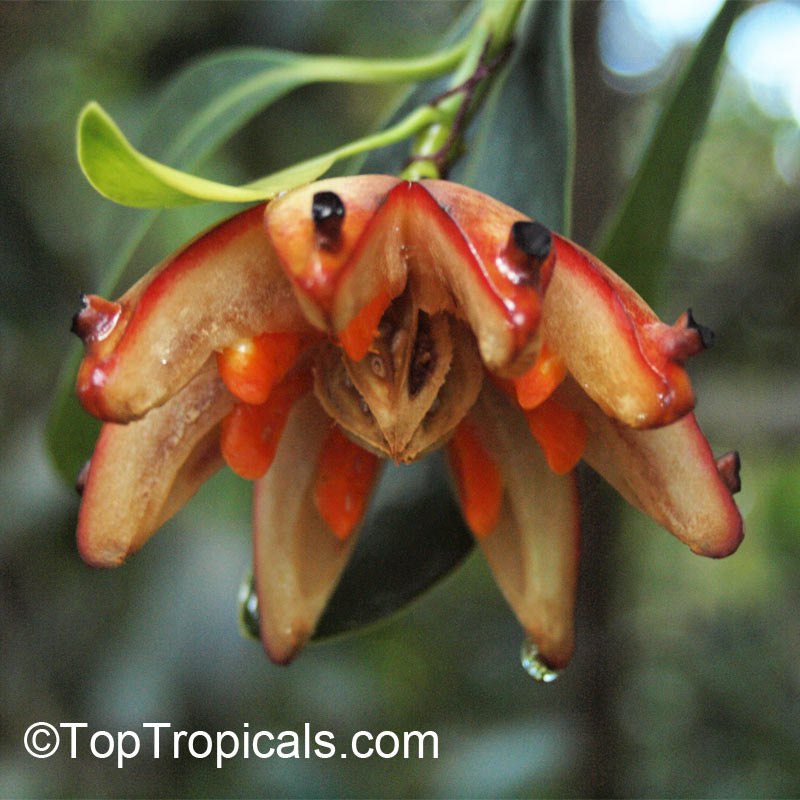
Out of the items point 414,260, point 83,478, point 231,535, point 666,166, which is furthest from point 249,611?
point 231,535

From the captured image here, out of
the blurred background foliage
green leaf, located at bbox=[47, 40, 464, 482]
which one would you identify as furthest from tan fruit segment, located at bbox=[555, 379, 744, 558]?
the blurred background foliage

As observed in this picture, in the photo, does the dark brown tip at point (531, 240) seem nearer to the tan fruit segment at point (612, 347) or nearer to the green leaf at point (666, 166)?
the tan fruit segment at point (612, 347)

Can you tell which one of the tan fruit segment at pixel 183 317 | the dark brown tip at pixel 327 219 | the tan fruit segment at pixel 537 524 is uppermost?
the dark brown tip at pixel 327 219

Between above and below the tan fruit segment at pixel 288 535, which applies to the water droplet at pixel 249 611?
below

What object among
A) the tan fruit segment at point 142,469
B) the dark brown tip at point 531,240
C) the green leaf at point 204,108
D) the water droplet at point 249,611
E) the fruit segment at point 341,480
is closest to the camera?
the dark brown tip at point 531,240

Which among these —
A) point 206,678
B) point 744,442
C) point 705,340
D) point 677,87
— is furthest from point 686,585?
point 705,340

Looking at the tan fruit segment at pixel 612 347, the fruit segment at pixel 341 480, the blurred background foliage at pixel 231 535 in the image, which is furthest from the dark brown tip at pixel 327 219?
the blurred background foliage at pixel 231 535

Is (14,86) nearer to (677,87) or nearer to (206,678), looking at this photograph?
(206,678)

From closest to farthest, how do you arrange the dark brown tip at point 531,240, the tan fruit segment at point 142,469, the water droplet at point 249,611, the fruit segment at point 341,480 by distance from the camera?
the dark brown tip at point 531,240
the tan fruit segment at point 142,469
the fruit segment at point 341,480
the water droplet at point 249,611
